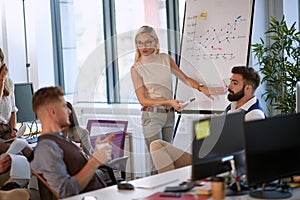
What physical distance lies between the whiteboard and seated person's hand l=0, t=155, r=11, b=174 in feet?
7.40

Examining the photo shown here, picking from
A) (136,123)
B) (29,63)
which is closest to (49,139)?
(136,123)

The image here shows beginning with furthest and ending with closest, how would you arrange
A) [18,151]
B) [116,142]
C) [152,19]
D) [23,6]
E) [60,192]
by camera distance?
[23,6] < [152,19] < [116,142] < [18,151] < [60,192]

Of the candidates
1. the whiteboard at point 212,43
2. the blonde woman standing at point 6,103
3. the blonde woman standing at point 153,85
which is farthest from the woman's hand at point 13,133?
the whiteboard at point 212,43

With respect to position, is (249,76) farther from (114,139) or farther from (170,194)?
(170,194)

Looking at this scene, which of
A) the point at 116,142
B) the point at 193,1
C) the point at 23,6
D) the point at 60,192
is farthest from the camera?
the point at 23,6

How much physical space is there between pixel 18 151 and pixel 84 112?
10.2ft

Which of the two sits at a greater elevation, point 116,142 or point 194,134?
point 194,134

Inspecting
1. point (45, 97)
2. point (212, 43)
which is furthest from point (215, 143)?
point (212, 43)

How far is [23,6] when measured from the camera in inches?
289

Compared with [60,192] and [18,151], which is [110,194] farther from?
[18,151]

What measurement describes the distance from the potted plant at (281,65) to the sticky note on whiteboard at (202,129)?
8.50 ft

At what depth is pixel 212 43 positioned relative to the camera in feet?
18.6

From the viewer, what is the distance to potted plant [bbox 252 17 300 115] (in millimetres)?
5305

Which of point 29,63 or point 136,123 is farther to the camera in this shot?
point 29,63
